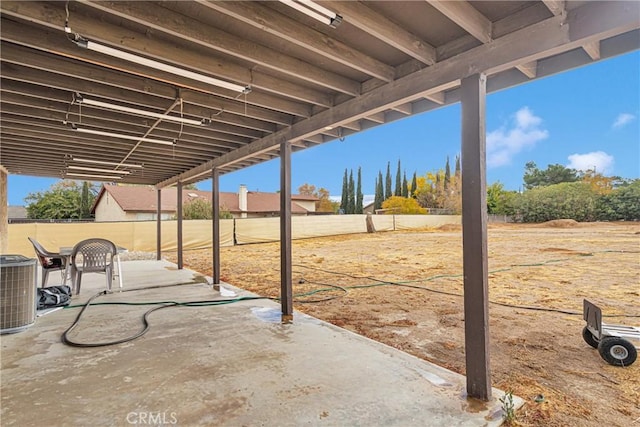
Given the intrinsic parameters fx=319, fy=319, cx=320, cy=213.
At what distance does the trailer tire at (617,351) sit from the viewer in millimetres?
2516

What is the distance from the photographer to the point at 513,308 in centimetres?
421

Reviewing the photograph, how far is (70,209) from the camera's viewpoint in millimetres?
22719

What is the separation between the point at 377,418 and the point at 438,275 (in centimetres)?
542

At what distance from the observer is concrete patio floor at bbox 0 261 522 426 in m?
1.80

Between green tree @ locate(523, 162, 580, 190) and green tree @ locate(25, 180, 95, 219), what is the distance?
124ft

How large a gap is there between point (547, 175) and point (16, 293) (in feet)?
116

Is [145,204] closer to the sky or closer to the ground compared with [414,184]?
closer to the ground

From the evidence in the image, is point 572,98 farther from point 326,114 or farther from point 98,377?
point 98,377

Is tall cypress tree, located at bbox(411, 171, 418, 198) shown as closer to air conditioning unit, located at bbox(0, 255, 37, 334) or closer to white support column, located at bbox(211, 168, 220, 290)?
white support column, located at bbox(211, 168, 220, 290)

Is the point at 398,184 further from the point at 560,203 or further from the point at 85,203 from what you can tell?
the point at 85,203

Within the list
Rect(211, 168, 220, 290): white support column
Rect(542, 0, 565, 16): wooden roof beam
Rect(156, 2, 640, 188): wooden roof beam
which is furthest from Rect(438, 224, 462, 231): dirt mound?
Rect(542, 0, 565, 16): wooden roof beam

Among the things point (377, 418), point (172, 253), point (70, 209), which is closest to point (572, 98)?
point (172, 253)

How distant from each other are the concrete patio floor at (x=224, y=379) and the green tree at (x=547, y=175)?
108 ft

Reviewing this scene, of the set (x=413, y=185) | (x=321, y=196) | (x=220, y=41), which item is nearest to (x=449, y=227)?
(x=413, y=185)
